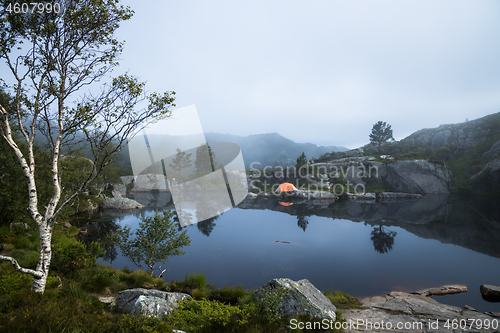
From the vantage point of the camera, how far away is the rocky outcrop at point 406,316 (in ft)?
28.5

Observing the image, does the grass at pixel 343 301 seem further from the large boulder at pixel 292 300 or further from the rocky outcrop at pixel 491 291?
the rocky outcrop at pixel 491 291

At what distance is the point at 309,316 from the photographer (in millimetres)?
8289

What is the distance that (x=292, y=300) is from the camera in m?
8.79

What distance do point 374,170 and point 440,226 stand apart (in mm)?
52125

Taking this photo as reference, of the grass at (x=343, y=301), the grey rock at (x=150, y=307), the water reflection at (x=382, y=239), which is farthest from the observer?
the water reflection at (x=382, y=239)

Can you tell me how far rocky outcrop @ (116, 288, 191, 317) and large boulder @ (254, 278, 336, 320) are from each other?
11.3 ft

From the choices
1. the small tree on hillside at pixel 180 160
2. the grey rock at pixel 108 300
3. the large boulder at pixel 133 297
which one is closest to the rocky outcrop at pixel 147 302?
the large boulder at pixel 133 297

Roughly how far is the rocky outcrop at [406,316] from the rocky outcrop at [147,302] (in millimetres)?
6850

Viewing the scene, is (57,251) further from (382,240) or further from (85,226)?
(382,240)

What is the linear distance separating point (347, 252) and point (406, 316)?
12.2 meters

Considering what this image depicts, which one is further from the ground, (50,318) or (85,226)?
(50,318)

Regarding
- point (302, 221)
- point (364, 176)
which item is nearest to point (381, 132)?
point (364, 176)

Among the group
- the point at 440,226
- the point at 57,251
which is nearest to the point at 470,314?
the point at 57,251

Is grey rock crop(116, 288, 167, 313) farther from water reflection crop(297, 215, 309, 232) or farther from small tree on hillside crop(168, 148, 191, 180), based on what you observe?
small tree on hillside crop(168, 148, 191, 180)
